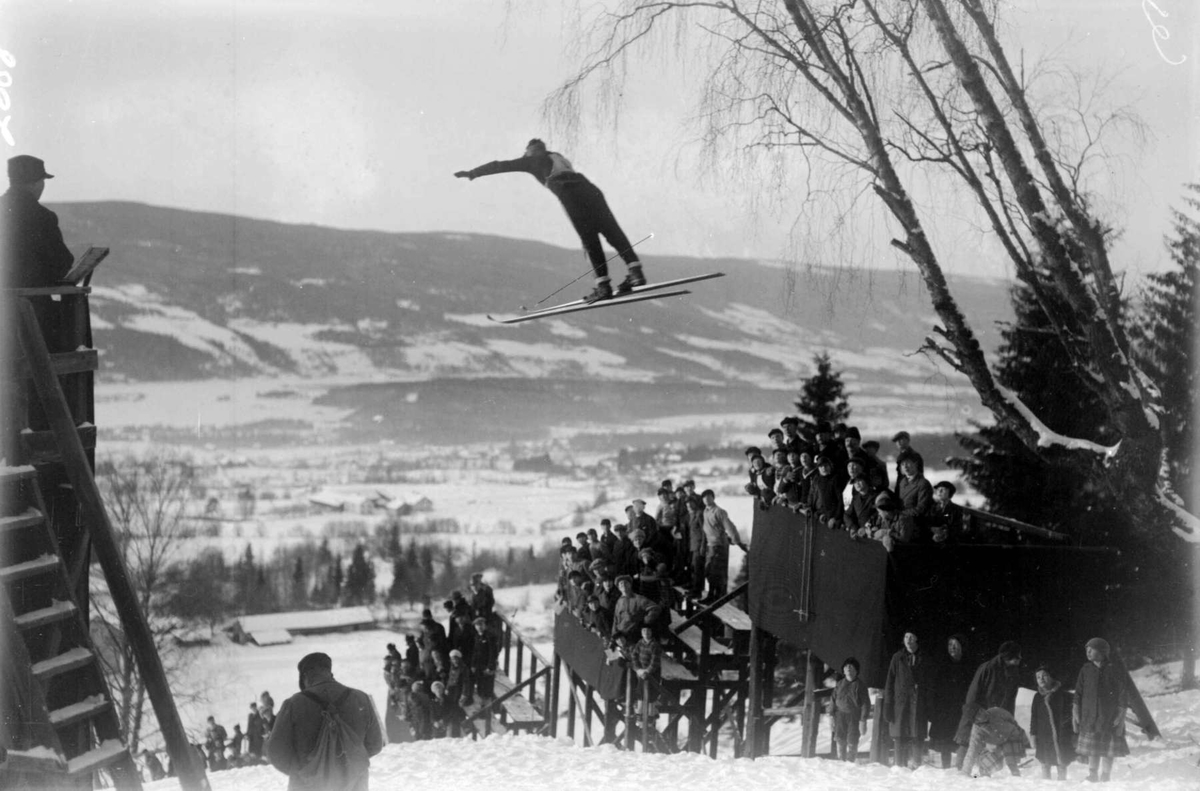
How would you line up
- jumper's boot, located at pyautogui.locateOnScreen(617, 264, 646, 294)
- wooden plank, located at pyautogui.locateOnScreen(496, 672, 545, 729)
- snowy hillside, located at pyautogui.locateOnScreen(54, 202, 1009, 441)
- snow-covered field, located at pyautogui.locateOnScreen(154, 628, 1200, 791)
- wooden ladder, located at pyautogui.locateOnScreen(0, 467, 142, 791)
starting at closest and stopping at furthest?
1. wooden ladder, located at pyautogui.locateOnScreen(0, 467, 142, 791)
2. snow-covered field, located at pyautogui.locateOnScreen(154, 628, 1200, 791)
3. jumper's boot, located at pyautogui.locateOnScreen(617, 264, 646, 294)
4. wooden plank, located at pyautogui.locateOnScreen(496, 672, 545, 729)
5. snowy hillside, located at pyautogui.locateOnScreen(54, 202, 1009, 441)

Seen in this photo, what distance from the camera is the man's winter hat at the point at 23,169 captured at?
7.51 metres

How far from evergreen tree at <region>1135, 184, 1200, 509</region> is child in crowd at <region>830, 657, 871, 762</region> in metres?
3.04

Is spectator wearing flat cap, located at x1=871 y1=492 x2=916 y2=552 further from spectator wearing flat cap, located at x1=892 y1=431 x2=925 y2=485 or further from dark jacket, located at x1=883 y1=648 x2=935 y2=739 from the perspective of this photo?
dark jacket, located at x1=883 y1=648 x2=935 y2=739

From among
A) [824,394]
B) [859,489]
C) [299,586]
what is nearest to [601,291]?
[859,489]

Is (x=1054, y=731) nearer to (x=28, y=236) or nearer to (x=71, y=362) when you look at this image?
(x=71, y=362)

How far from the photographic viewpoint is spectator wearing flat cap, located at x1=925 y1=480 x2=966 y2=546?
866 centimetres

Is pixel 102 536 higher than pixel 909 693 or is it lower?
higher

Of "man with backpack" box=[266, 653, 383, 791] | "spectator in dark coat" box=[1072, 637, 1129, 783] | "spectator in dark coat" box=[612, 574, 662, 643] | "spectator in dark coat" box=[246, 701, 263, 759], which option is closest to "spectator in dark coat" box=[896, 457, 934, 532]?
"spectator in dark coat" box=[1072, 637, 1129, 783]

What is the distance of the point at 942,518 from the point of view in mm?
8734

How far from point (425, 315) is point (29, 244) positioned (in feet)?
81.2

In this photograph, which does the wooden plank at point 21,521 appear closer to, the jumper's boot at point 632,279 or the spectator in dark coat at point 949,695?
the jumper's boot at point 632,279

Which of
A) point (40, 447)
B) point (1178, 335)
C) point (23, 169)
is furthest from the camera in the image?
point (1178, 335)

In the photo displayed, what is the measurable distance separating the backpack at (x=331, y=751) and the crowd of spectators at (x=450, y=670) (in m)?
7.28

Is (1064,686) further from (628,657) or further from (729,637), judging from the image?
(729,637)
